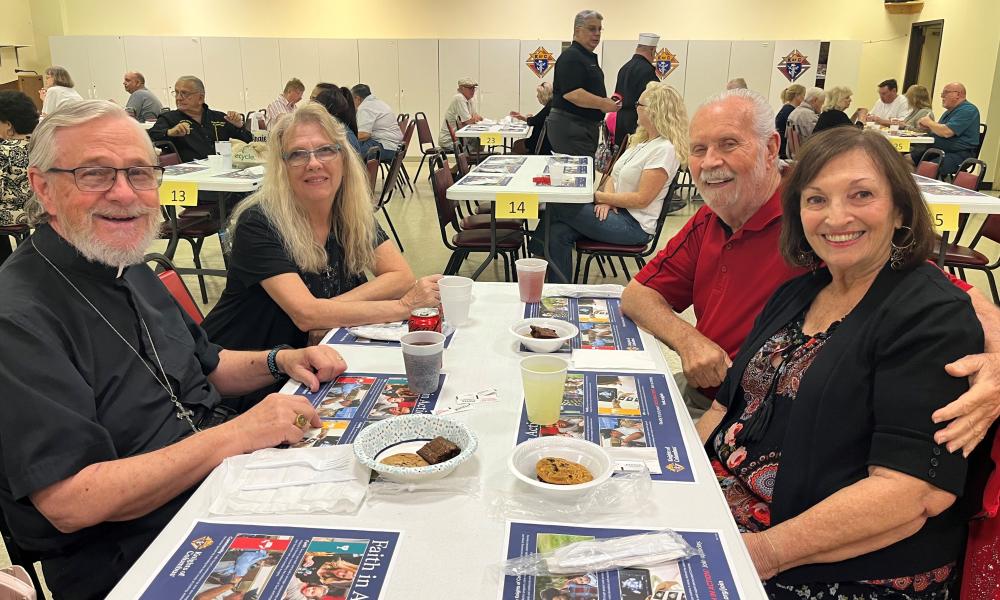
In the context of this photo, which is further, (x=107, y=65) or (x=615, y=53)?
(x=107, y=65)

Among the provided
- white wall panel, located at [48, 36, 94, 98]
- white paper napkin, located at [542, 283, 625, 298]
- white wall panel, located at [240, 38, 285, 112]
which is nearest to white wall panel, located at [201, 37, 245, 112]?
white wall panel, located at [240, 38, 285, 112]

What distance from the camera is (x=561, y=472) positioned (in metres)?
1.15

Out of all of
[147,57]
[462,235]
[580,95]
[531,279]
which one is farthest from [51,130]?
[147,57]

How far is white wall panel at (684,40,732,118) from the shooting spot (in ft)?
39.8

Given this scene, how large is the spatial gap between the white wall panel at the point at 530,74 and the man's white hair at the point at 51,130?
11.6 m

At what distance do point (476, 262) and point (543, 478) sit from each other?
4.58 meters

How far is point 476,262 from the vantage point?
223 inches

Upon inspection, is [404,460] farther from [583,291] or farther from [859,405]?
[583,291]

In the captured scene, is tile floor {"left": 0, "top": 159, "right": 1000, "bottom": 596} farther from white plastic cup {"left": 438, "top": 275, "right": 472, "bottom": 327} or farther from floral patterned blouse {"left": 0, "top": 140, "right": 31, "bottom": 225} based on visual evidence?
white plastic cup {"left": 438, "top": 275, "right": 472, "bottom": 327}

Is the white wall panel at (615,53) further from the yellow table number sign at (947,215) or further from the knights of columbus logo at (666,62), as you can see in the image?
the yellow table number sign at (947,215)

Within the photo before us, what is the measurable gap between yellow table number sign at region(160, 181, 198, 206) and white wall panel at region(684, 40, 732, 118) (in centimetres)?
1001

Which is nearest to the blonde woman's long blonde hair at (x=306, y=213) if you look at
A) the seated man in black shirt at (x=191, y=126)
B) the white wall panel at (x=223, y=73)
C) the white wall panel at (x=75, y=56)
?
the seated man in black shirt at (x=191, y=126)

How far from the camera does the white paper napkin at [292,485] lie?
1.08m

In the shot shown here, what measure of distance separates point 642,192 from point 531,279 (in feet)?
6.98
